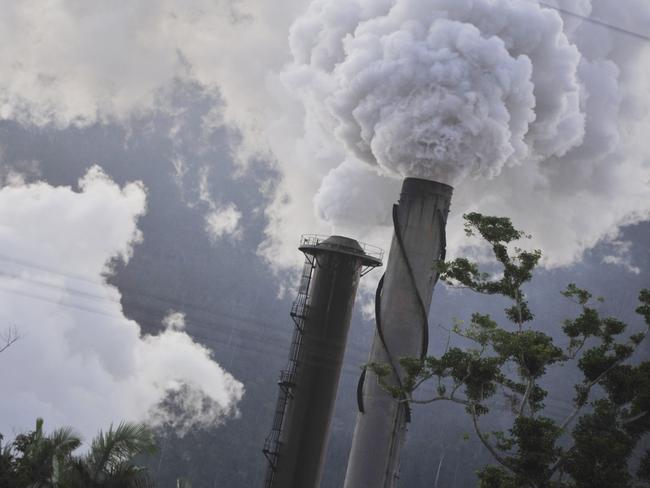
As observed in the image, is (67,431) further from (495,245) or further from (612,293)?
(612,293)

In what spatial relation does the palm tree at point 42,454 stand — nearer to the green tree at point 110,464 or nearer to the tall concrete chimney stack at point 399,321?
the green tree at point 110,464

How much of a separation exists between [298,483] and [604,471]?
12.0 meters

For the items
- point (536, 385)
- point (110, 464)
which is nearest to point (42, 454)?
point (110, 464)

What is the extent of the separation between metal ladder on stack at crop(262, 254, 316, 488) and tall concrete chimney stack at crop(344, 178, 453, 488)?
2544 millimetres

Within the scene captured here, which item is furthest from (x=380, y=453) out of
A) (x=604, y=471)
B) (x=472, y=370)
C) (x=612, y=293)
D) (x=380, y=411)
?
(x=612, y=293)

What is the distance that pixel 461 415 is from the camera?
10100cm

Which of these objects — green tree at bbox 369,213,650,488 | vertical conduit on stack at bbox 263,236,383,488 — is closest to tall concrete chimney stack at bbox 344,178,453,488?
vertical conduit on stack at bbox 263,236,383,488

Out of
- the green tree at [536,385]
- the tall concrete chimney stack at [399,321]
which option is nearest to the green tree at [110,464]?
the green tree at [536,385]

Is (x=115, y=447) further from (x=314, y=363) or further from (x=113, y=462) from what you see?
(x=314, y=363)

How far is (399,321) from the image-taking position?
24.9 meters

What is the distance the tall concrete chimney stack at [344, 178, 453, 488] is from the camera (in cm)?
2473

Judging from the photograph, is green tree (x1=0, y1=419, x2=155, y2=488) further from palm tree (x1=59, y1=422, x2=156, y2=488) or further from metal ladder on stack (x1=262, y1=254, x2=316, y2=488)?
metal ladder on stack (x1=262, y1=254, x2=316, y2=488)

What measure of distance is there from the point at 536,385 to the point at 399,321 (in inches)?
269

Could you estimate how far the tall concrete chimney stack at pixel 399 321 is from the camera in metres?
24.7
